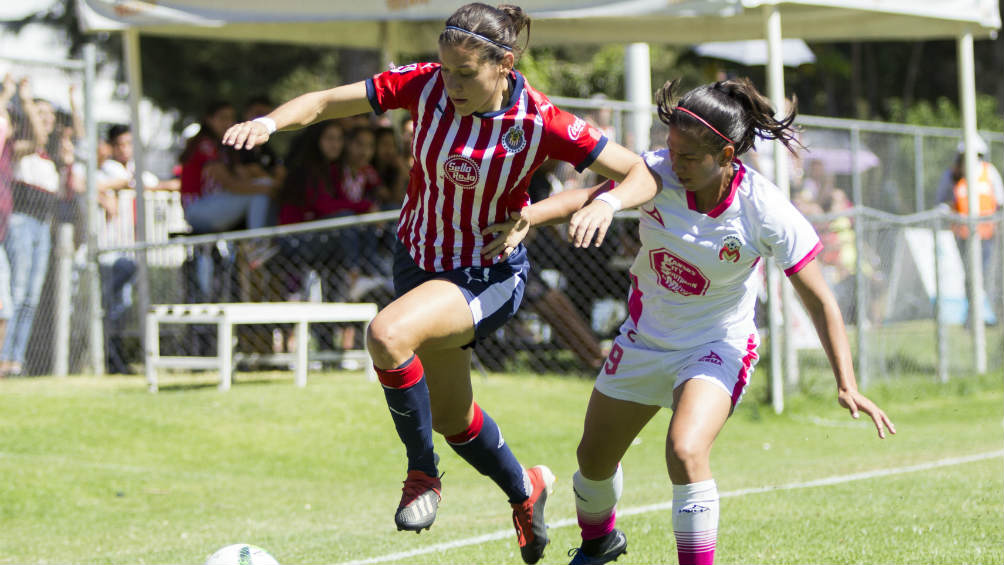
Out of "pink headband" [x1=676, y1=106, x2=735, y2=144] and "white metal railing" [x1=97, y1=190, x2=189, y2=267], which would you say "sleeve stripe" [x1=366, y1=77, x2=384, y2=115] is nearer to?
"pink headband" [x1=676, y1=106, x2=735, y2=144]

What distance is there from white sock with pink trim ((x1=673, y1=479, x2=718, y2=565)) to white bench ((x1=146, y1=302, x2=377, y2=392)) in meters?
6.02

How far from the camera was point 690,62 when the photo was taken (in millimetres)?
28047

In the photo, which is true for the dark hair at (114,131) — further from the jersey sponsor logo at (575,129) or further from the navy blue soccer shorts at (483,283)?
the jersey sponsor logo at (575,129)

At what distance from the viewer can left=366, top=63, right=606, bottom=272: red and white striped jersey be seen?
5.06 meters

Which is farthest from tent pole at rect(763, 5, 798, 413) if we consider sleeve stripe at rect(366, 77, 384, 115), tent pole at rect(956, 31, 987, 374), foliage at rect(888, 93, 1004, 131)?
foliage at rect(888, 93, 1004, 131)

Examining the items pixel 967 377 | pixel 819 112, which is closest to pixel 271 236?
pixel 967 377

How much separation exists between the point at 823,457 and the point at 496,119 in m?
5.34

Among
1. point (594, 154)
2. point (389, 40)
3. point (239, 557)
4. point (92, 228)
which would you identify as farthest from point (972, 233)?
point (239, 557)

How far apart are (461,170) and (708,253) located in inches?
41.5

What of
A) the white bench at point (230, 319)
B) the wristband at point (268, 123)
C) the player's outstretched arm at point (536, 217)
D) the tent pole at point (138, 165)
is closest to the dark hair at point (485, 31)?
the player's outstretched arm at point (536, 217)

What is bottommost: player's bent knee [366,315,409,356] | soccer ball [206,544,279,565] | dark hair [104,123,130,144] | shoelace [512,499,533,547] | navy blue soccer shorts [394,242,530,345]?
shoelace [512,499,533,547]

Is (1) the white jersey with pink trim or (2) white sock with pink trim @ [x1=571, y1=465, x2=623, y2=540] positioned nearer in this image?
(1) the white jersey with pink trim

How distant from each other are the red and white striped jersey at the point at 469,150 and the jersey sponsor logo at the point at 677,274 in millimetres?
492

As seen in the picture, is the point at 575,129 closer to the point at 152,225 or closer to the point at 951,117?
the point at 152,225
